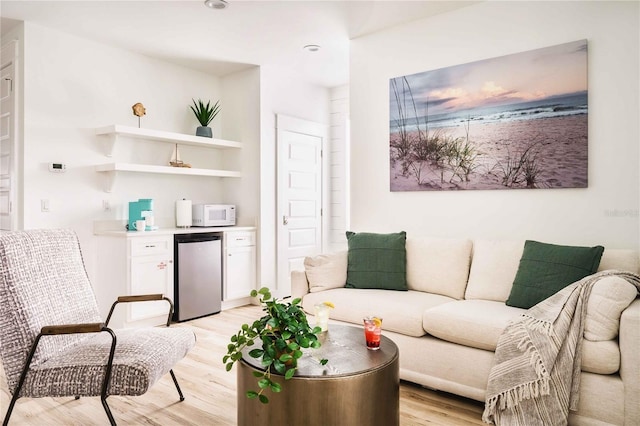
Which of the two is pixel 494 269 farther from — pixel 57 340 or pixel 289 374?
pixel 57 340

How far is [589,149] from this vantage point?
283cm

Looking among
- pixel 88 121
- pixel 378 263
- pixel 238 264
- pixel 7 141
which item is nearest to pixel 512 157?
pixel 378 263

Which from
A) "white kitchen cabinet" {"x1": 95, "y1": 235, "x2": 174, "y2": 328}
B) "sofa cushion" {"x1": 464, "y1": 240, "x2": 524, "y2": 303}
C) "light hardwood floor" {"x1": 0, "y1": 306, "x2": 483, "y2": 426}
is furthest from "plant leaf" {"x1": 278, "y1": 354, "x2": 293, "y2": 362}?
"white kitchen cabinet" {"x1": 95, "y1": 235, "x2": 174, "y2": 328}

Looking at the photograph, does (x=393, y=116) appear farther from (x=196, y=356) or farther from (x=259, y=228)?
(x=196, y=356)

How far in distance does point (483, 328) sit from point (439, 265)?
82cm

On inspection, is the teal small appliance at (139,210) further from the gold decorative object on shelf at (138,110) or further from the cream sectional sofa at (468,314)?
the cream sectional sofa at (468,314)

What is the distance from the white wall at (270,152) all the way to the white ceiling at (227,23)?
380 mm

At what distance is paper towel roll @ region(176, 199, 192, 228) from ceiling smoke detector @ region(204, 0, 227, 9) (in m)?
2.00

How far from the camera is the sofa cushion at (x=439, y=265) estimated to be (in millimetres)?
3010

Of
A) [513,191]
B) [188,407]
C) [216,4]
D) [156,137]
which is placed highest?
[216,4]

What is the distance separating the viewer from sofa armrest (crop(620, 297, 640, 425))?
192 cm

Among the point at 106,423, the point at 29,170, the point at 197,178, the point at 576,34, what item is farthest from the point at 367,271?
the point at 29,170

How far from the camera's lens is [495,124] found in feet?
10.5

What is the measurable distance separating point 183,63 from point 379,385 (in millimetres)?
4212
